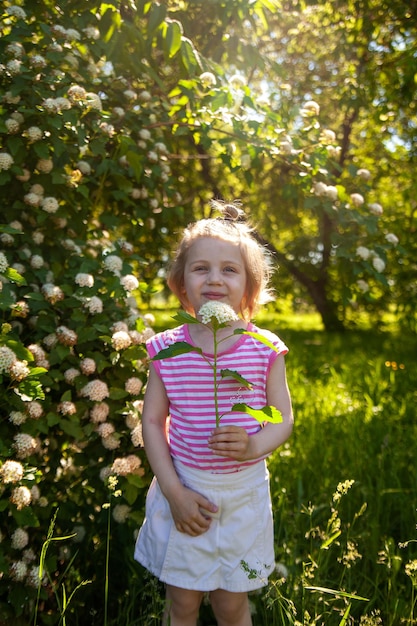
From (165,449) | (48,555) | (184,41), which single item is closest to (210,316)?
(165,449)

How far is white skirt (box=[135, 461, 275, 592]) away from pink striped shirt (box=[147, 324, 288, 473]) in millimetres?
47

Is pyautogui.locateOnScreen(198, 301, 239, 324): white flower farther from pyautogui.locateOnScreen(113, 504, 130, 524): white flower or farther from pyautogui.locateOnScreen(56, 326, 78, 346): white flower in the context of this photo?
pyautogui.locateOnScreen(113, 504, 130, 524): white flower

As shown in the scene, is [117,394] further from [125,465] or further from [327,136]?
[327,136]

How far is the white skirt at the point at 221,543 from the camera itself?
5.48 feet

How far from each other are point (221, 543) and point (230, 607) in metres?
0.22

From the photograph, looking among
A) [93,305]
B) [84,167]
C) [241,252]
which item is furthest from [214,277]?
[84,167]

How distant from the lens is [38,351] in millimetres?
1987

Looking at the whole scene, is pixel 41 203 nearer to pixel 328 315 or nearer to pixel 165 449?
pixel 165 449

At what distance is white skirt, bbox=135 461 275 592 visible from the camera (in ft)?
5.48

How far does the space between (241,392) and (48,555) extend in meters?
0.82

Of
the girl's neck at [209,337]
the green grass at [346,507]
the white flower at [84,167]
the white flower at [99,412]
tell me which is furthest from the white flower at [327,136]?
the white flower at [99,412]

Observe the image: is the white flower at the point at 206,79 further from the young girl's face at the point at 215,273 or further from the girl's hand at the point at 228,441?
the girl's hand at the point at 228,441

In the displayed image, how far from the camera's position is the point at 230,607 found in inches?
68.0

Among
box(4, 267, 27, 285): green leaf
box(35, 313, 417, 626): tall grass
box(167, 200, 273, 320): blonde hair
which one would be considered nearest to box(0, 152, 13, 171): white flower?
box(4, 267, 27, 285): green leaf
